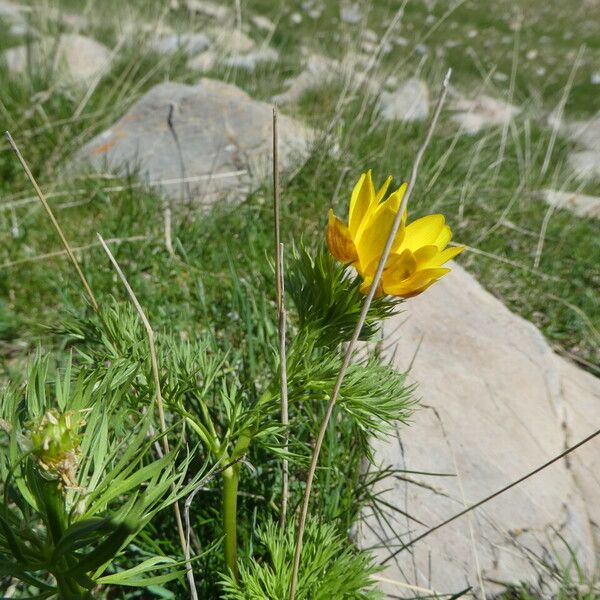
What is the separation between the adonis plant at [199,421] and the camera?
0.63m

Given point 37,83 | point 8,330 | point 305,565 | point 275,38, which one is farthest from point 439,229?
point 275,38

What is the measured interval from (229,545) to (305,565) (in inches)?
5.4

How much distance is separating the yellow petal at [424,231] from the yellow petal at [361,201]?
0.08m

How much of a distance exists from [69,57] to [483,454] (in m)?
4.46

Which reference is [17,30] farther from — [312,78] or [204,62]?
[312,78]

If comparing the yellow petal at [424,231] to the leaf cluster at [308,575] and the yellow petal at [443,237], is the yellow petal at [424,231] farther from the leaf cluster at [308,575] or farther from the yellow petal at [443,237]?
the leaf cluster at [308,575]

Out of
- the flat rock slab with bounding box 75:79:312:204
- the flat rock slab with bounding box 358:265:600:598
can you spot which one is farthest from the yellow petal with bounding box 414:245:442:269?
the flat rock slab with bounding box 75:79:312:204

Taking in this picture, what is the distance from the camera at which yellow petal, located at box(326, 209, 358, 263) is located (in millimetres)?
759

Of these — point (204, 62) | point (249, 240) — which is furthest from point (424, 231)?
point (204, 62)

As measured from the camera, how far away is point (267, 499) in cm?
124

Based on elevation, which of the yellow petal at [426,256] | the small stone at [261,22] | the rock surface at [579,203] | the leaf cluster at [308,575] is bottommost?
the small stone at [261,22]

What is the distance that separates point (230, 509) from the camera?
89 cm

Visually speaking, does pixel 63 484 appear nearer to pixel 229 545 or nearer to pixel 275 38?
pixel 229 545

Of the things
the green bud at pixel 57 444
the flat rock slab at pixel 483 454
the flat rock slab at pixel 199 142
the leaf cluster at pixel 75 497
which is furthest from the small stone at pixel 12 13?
the green bud at pixel 57 444
